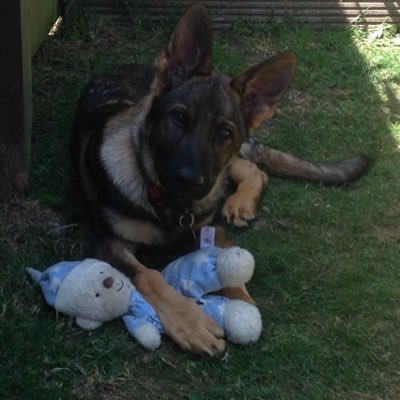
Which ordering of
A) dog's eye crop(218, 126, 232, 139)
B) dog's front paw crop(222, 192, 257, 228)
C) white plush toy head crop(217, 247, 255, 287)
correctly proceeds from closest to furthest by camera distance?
white plush toy head crop(217, 247, 255, 287), dog's eye crop(218, 126, 232, 139), dog's front paw crop(222, 192, 257, 228)

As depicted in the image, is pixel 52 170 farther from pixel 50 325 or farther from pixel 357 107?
pixel 357 107

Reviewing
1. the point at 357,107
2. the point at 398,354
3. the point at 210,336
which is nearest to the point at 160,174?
the point at 210,336

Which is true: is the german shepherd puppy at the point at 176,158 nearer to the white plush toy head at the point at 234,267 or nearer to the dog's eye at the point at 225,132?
the dog's eye at the point at 225,132

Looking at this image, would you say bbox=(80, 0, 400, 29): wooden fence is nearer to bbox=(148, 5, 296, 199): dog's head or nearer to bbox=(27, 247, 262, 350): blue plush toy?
bbox=(148, 5, 296, 199): dog's head

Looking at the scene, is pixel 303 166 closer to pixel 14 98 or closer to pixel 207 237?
pixel 207 237

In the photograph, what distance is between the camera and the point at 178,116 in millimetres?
4074

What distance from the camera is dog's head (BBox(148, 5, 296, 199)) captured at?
399 centimetres

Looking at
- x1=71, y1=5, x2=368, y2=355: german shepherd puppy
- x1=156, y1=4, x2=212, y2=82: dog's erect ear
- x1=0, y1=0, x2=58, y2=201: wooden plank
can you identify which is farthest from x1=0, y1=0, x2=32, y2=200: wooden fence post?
x1=156, y1=4, x2=212, y2=82: dog's erect ear

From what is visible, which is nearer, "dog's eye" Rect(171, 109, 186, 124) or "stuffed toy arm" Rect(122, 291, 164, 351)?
"stuffed toy arm" Rect(122, 291, 164, 351)

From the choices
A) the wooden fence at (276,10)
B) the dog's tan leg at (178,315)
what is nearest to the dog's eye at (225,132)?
the dog's tan leg at (178,315)

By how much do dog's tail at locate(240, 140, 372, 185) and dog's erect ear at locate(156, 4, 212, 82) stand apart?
139 cm

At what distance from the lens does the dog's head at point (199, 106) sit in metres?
3.99

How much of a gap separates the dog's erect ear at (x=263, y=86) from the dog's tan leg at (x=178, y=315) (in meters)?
1.07

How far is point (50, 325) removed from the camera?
12.2 ft
